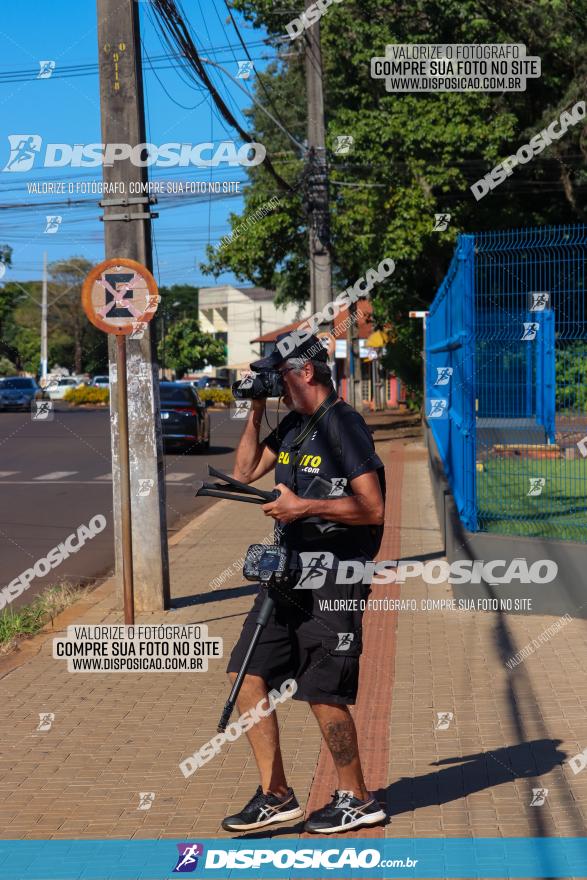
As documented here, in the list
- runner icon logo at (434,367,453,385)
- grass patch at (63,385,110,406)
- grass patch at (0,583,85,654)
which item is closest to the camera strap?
grass patch at (0,583,85,654)

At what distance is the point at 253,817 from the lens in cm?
492

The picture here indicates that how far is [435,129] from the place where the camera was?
1027 inches

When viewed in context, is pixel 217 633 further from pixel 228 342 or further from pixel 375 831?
pixel 228 342

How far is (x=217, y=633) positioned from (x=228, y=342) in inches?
3898

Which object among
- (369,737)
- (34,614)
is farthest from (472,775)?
(34,614)

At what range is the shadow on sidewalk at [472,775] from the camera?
533 centimetres

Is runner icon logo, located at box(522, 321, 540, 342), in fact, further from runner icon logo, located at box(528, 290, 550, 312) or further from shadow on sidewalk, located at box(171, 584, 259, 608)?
shadow on sidewalk, located at box(171, 584, 259, 608)

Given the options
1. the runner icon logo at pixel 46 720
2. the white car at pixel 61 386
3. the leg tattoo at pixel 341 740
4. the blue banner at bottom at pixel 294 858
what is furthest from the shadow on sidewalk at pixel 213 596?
the white car at pixel 61 386

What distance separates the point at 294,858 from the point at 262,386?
1.85 metres

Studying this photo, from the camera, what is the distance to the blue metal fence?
933 centimetres

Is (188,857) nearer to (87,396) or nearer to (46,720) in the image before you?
(46,720)

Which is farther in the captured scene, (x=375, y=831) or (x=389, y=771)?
(x=389, y=771)

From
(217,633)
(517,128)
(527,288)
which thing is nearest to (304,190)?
(517,128)

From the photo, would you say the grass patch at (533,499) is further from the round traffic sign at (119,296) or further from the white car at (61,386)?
the white car at (61,386)
